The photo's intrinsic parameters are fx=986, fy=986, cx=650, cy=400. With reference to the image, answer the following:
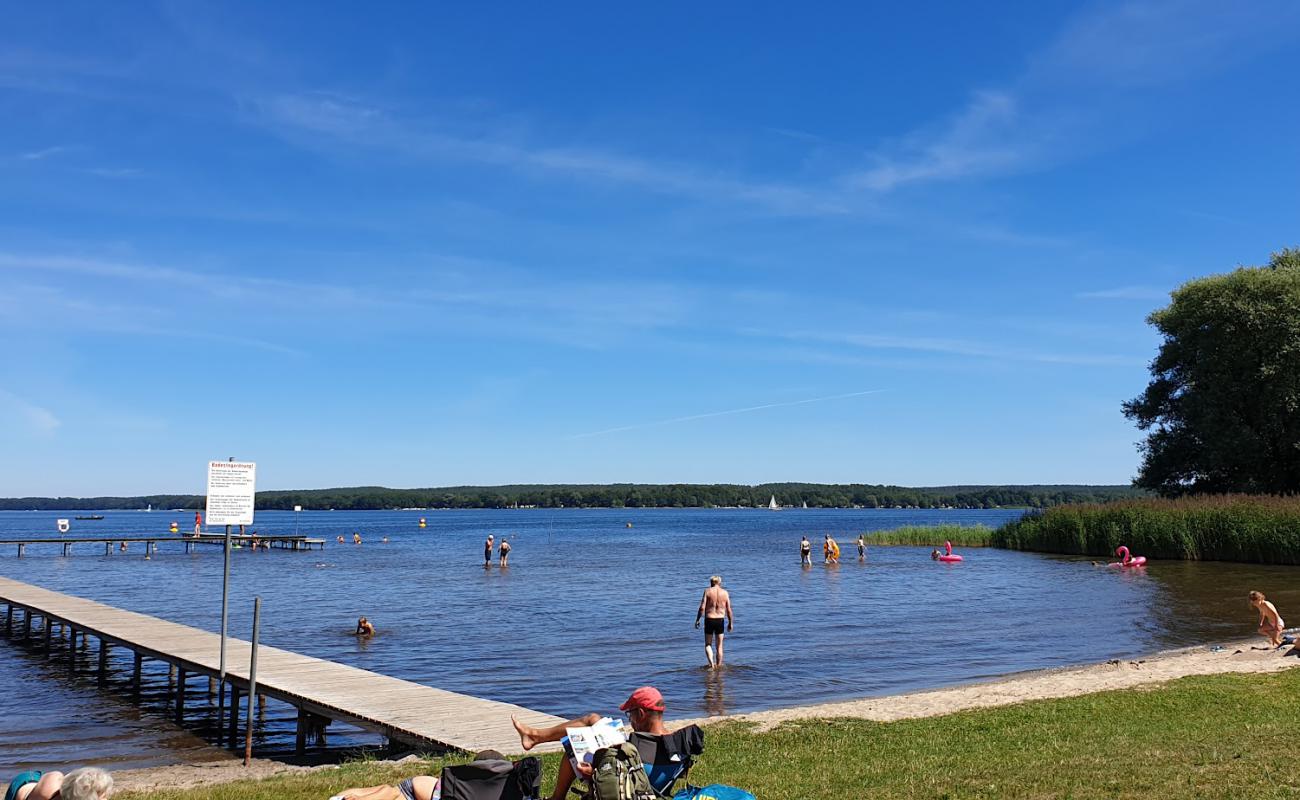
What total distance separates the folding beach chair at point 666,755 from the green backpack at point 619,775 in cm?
41

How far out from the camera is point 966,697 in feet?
48.9

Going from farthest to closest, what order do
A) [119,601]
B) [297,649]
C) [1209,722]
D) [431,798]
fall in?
[119,601], [297,649], [1209,722], [431,798]

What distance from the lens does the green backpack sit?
696cm

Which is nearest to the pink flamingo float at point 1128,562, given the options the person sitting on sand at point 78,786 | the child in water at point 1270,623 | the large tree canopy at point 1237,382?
the large tree canopy at point 1237,382

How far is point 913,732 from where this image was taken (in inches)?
450

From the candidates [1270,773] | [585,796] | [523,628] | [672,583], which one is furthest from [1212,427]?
[585,796]

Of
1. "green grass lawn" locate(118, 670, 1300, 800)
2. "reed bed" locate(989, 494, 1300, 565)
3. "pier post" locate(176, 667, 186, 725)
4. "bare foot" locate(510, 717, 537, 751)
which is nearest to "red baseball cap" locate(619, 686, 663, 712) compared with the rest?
"bare foot" locate(510, 717, 537, 751)

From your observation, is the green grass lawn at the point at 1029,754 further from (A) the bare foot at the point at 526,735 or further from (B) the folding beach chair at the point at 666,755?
(A) the bare foot at the point at 526,735

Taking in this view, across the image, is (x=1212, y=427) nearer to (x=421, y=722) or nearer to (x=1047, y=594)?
(x=1047, y=594)

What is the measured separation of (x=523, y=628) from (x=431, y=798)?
20.1 meters

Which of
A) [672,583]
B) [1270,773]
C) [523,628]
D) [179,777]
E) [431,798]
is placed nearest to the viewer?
[431,798]

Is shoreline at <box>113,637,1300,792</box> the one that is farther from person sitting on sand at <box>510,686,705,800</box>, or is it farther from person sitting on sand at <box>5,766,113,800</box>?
person sitting on sand at <box>5,766,113,800</box>

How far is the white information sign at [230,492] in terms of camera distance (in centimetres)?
1080

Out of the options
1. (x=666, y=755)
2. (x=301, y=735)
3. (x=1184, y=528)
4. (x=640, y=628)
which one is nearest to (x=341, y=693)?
(x=301, y=735)
